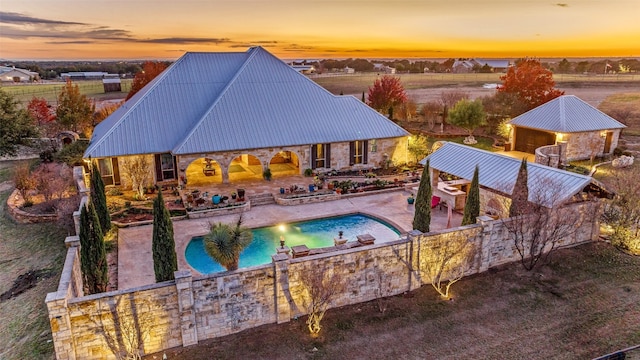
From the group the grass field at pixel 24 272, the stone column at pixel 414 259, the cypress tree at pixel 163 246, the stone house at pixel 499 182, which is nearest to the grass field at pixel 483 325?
the stone column at pixel 414 259

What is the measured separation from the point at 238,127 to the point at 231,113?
3.96 feet

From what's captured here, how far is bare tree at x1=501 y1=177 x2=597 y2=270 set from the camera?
15695 mm

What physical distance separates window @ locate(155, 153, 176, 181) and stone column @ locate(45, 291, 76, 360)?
1539 centimetres

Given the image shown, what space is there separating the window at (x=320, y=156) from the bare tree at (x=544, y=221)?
13463 mm

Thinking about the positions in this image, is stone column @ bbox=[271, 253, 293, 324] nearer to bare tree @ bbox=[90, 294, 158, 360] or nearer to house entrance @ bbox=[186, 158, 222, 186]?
bare tree @ bbox=[90, 294, 158, 360]

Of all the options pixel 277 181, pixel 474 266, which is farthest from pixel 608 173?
pixel 277 181

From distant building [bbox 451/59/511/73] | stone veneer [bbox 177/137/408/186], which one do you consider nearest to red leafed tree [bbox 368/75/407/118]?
stone veneer [bbox 177/137/408/186]

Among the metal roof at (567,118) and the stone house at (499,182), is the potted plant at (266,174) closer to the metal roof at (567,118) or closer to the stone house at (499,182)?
the stone house at (499,182)

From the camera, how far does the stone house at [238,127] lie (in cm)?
2456

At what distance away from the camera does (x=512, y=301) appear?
563 inches

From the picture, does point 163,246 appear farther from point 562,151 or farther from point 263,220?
point 562,151

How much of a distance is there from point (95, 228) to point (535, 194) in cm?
1625

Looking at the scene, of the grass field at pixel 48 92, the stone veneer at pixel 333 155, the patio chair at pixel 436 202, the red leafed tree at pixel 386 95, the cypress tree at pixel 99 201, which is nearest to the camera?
the cypress tree at pixel 99 201

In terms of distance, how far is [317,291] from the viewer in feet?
41.9
